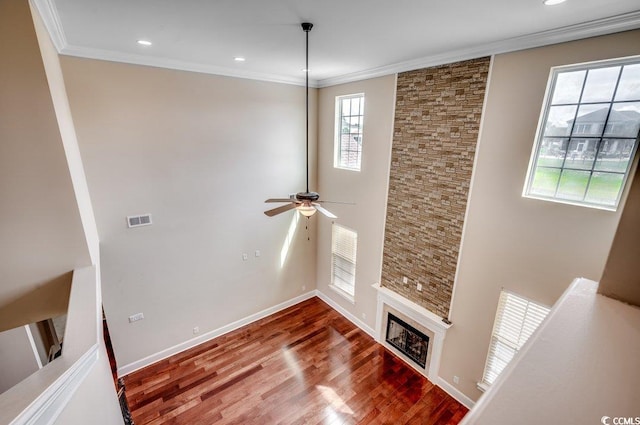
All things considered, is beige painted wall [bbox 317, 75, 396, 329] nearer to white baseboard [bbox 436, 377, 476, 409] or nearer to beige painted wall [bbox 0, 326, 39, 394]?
white baseboard [bbox 436, 377, 476, 409]

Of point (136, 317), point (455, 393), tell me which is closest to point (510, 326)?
point (455, 393)

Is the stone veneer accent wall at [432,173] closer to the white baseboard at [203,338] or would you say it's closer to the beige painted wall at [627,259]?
the white baseboard at [203,338]

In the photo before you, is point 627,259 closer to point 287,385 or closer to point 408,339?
point 408,339

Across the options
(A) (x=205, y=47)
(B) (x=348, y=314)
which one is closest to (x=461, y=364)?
(B) (x=348, y=314)

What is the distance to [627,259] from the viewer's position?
2.94ft

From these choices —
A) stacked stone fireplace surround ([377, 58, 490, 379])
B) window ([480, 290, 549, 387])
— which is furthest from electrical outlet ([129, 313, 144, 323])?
window ([480, 290, 549, 387])

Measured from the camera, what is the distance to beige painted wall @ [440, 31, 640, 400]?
262 centimetres

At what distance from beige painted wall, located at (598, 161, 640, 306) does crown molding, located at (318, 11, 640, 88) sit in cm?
245

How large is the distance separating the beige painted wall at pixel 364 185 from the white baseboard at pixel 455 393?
57.0 inches

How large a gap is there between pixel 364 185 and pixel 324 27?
109 inches

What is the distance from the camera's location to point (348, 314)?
582cm

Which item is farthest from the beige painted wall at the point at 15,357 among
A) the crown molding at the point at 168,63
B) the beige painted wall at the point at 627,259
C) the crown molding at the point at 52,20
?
the beige painted wall at the point at 627,259

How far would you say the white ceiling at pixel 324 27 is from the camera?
216cm

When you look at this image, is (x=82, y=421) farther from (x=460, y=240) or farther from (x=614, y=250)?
(x=460, y=240)
